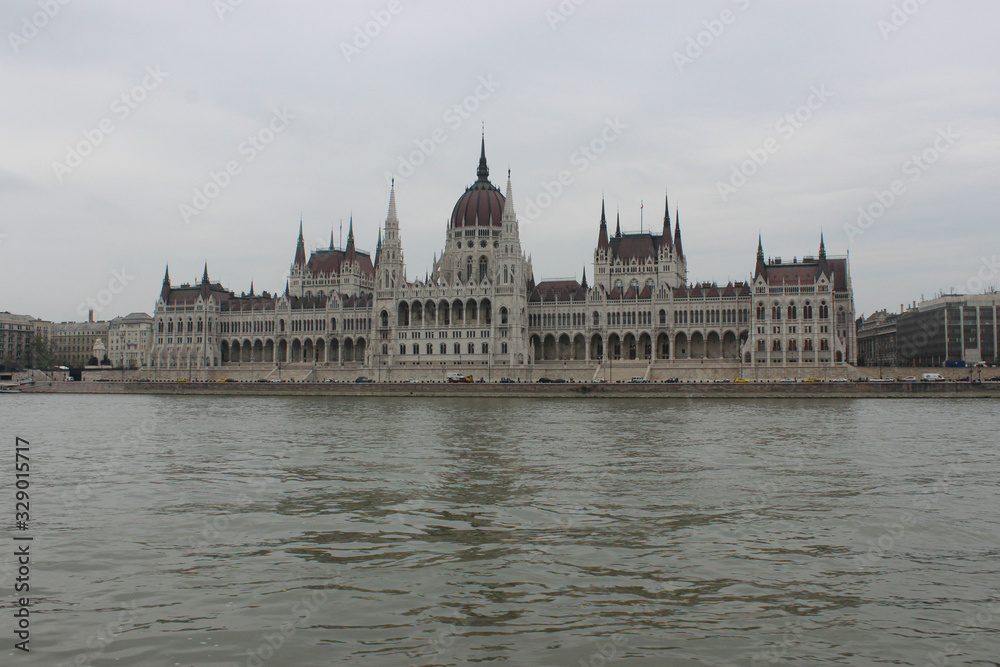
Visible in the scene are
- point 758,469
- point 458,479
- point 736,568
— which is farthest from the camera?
point 758,469

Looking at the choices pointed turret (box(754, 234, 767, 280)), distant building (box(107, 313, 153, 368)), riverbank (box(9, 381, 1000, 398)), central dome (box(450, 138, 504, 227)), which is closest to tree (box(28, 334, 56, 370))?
distant building (box(107, 313, 153, 368))

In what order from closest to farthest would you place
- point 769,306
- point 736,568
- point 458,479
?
point 736,568
point 458,479
point 769,306

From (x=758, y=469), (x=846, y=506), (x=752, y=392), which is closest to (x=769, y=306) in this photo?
(x=752, y=392)

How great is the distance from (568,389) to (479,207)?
41401 mm

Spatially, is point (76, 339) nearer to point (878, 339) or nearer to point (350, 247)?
point (350, 247)

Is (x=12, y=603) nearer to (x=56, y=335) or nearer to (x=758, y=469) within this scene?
(x=758, y=469)

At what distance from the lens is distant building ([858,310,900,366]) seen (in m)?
132

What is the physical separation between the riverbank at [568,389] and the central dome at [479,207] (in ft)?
111

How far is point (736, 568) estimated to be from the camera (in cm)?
1364

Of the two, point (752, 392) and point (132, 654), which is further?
point (752, 392)

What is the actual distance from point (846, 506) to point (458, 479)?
9.73 m

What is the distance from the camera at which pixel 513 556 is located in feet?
47.2

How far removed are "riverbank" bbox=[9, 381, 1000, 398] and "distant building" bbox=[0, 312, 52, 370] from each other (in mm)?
55679

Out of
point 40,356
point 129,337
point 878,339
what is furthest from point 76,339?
point 878,339
